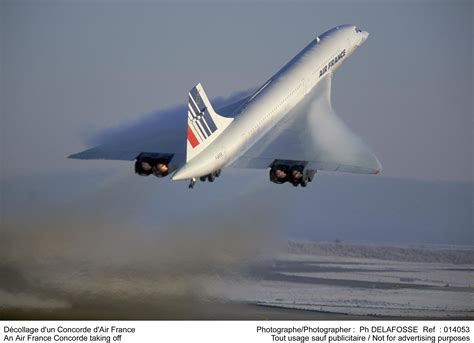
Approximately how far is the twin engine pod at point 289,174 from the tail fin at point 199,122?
271cm

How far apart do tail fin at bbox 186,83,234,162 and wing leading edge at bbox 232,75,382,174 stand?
87.7 inches

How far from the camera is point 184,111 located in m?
52.8

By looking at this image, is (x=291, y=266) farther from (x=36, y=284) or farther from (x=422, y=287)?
(x=36, y=284)

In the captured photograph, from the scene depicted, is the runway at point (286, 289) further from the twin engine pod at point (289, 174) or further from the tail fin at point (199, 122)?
the tail fin at point (199, 122)

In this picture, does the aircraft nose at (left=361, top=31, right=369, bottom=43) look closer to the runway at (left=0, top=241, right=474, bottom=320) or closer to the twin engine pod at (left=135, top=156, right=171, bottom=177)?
the runway at (left=0, top=241, right=474, bottom=320)

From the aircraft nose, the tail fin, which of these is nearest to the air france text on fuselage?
the aircraft nose

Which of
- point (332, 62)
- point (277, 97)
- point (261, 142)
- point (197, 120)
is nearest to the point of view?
point (197, 120)

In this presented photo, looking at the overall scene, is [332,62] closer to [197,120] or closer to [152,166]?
[152,166]

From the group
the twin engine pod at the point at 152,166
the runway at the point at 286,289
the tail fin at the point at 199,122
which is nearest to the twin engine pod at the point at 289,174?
the tail fin at the point at 199,122

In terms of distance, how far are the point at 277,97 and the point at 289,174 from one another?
12.7 feet

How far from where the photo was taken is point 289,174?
4828 cm

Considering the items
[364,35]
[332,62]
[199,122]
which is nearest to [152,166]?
[199,122]
